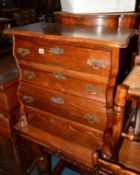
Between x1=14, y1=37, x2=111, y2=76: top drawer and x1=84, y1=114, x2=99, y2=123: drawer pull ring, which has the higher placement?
x1=14, y1=37, x2=111, y2=76: top drawer

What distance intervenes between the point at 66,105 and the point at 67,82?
0.14m

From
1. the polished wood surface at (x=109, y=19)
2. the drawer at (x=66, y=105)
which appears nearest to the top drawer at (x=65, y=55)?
the drawer at (x=66, y=105)

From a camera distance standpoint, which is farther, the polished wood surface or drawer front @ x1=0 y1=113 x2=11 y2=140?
drawer front @ x1=0 y1=113 x2=11 y2=140

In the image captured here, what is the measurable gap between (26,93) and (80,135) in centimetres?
44

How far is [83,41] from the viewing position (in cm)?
86

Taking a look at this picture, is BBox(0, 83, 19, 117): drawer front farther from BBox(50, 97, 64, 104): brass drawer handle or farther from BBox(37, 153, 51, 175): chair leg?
BBox(37, 153, 51, 175): chair leg

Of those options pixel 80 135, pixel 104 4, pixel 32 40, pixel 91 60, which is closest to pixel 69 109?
pixel 80 135

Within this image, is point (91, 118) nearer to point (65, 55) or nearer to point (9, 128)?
point (65, 55)

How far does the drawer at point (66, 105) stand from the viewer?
1.01 meters

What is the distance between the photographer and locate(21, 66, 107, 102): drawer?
957mm

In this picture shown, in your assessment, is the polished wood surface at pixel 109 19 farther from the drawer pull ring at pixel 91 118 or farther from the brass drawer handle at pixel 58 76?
the drawer pull ring at pixel 91 118


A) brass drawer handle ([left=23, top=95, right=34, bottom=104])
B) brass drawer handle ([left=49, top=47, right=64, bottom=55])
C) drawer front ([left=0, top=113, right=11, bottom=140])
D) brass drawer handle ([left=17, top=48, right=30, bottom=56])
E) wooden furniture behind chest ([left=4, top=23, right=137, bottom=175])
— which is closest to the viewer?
wooden furniture behind chest ([left=4, top=23, right=137, bottom=175])

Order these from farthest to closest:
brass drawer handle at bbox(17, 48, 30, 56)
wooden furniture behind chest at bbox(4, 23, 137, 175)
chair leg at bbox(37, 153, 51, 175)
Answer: chair leg at bbox(37, 153, 51, 175) < brass drawer handle at bbox(17, 48, 30, 56) < wooden furniture behind chest at bbox(4, 23, 137, 175)

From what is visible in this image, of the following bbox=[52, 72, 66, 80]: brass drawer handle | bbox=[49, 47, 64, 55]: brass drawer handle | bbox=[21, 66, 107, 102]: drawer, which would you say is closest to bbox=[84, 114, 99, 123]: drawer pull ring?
bbox=[21, 66, 107, 102]: drawer
